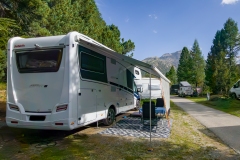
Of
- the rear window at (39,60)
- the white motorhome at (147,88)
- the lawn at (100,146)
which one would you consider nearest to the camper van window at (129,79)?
the lawn at (100,146)

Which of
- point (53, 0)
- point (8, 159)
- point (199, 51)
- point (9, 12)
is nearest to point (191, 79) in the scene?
point (199, 51)

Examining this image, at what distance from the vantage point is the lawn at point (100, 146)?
4801 mm

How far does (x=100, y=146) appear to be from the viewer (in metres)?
5.47

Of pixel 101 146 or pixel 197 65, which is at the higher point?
pixel 197 65

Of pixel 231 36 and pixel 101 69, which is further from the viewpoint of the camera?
pixel 231 36

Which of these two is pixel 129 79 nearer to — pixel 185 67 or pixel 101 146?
pixel 101 146

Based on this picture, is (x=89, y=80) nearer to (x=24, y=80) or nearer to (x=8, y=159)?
(x=24, y=80)

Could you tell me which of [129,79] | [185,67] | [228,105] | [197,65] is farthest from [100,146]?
[185,67]

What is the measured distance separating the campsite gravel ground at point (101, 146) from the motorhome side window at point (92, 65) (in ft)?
6.42

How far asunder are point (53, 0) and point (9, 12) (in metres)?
3.35

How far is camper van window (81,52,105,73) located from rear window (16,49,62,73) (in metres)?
0.78

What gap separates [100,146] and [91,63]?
→ 2.60 metres

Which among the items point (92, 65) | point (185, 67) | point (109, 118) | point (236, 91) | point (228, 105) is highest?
point (185, 67)

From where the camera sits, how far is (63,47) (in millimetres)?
5484
